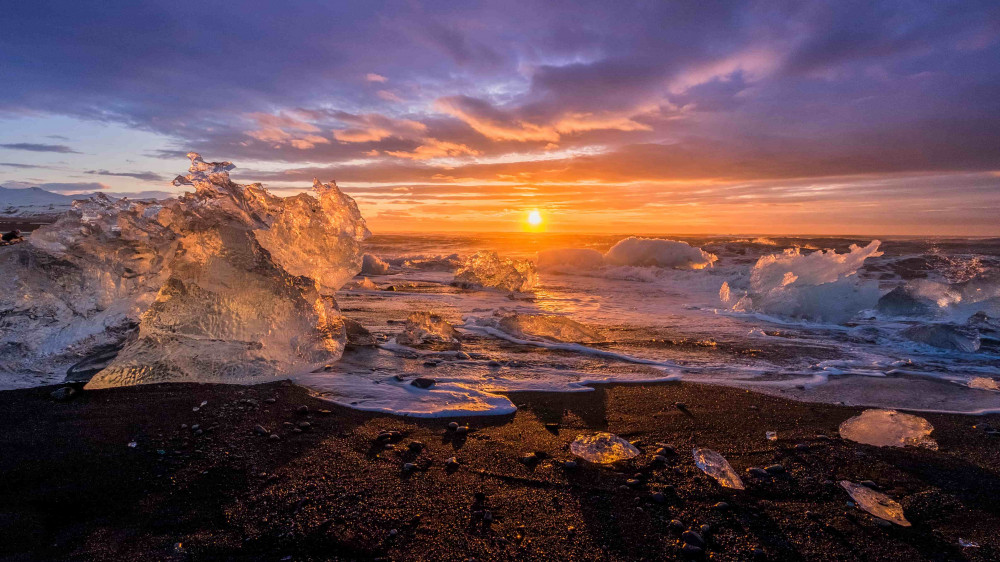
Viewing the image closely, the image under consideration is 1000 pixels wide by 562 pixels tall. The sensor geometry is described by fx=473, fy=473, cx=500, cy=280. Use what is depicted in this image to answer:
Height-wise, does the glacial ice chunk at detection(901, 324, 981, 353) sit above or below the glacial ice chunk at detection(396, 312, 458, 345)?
above

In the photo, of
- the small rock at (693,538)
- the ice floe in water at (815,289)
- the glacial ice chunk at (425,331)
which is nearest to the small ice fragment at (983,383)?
the ice floe in water at (815,289)

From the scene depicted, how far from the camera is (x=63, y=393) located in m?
3.10

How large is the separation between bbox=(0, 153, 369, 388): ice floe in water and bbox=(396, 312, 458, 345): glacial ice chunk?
2.98 feet

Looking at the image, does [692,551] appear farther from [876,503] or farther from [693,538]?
[876,503]

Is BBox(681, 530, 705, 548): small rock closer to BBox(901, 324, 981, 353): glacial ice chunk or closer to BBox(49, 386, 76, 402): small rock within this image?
BBox(49, 386, 76, 402): small rock

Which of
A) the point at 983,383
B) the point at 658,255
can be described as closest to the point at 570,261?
the point at 658,255

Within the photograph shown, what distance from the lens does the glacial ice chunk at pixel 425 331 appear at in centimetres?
503

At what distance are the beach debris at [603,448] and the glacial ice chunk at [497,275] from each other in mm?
7414

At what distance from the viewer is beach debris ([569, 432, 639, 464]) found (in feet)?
8.52

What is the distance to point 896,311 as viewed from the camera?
709cm

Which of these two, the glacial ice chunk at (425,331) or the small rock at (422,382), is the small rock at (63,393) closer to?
the small rock at (422,382)

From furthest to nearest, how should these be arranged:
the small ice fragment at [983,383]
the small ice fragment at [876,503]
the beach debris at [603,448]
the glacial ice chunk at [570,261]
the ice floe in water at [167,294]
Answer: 1. the glacial ice chunk at [570,261]
2. the small ice fragment at [983,383]
3. the ice floe in water at [167,294]
4. the beach debris at [603,448]
5. the small ice fragment at [876,503]

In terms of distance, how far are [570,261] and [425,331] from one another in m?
10.1

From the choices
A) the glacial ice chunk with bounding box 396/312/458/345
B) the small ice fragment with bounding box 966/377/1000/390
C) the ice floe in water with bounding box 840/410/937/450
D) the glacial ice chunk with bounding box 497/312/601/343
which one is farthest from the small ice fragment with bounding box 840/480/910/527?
the glacial ice chunk with bounding box 396/312/458/345
